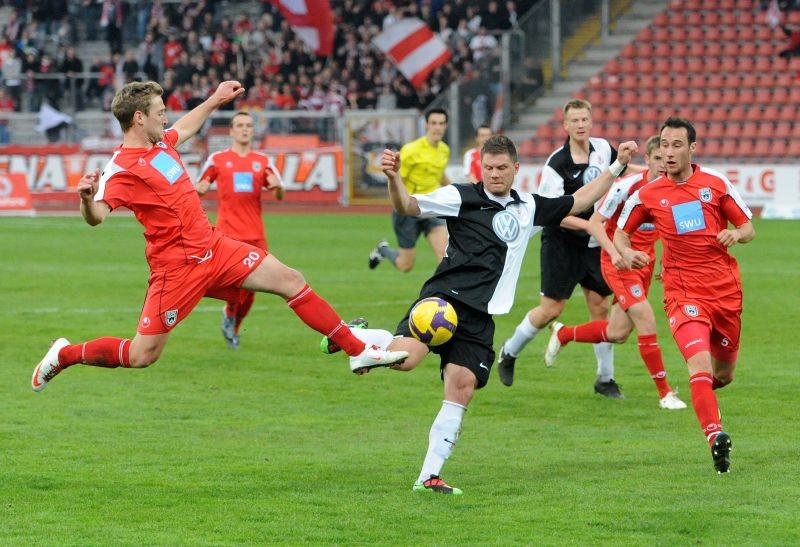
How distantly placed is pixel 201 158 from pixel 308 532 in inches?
1120

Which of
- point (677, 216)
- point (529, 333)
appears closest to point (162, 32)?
point (529, 333)

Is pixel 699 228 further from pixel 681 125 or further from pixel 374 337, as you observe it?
pixel 374 337

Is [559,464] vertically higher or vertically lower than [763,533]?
lower

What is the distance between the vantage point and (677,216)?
838 cm

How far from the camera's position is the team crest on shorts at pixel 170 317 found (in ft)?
28.2

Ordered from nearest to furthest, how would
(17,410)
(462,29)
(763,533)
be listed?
(763,533) < (17,410) < (462,29)

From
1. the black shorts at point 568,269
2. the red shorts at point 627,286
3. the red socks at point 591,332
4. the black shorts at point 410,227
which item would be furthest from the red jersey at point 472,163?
the red shorts at point 627,286

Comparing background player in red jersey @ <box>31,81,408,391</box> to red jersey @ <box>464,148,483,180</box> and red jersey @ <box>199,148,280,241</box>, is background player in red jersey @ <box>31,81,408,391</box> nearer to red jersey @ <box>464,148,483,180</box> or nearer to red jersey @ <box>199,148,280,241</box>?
red jersey @ <box>199,148,280,241</box>

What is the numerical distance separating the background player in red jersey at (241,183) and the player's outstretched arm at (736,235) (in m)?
6.34

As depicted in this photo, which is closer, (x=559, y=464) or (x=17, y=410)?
(x=559, y=464)

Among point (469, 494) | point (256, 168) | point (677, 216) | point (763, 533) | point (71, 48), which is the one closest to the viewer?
point (763, 533)

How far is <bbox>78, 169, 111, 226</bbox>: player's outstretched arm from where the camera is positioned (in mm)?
7906

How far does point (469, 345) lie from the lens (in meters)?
7.61

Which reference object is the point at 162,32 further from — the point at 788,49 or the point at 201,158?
the point at 788,49
